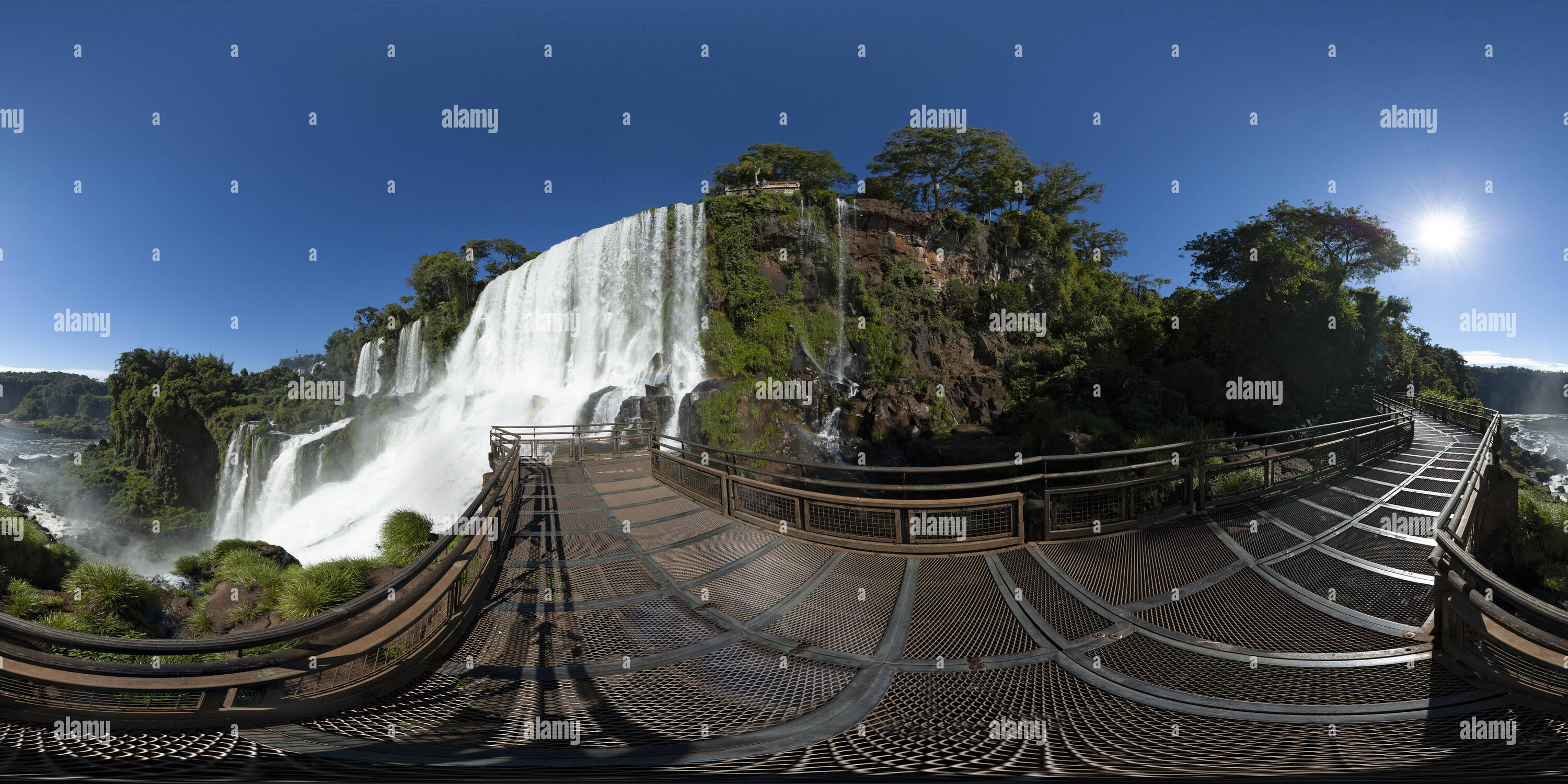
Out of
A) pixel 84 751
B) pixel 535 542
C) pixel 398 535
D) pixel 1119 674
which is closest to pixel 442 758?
pixel 84 751

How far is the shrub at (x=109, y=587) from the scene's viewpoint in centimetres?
532

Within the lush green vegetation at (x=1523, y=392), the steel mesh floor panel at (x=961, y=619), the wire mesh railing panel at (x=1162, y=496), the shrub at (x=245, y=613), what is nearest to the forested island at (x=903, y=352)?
the shrub at (x=245, y=613)

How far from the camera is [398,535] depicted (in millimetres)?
7207

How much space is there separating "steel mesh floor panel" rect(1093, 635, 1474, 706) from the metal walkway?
15 mm

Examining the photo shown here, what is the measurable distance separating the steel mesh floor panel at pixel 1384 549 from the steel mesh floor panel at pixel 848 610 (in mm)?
3933

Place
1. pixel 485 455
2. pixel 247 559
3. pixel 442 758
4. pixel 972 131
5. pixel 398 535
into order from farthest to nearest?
pixel 972 131, pixel 485 455, pixel 398 535, pixel 247 559, pixel 442 758

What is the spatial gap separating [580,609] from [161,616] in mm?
5721

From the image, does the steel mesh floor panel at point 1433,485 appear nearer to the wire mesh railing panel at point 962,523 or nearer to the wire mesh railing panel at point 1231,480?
the wire mesh railing panel at point 1231,480

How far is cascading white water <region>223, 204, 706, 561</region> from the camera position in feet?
61.1

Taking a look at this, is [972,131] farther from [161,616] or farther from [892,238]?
[161,616]

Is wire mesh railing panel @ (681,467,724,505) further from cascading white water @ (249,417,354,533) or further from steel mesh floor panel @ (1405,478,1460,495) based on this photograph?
cascading white water @ (249,417,354,533)

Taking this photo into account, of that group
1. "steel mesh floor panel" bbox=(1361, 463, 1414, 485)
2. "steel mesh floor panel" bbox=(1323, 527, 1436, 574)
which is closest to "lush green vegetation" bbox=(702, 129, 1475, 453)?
"steel mesh floor panel" bbox=(1361, 463, 1414, 485)

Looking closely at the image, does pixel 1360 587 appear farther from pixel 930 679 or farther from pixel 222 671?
pixel 222 671

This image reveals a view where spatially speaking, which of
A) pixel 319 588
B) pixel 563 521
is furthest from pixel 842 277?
pixel 319 588
